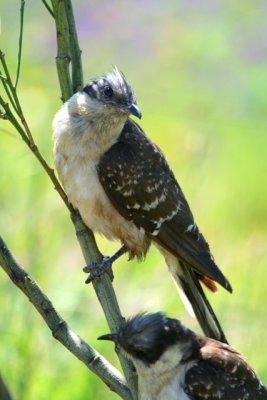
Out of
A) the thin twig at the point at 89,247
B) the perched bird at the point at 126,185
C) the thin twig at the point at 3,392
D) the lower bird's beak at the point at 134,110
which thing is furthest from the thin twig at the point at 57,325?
the lower bird's beak at the point at 134,110

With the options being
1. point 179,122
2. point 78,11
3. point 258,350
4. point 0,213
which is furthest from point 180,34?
point 258,350

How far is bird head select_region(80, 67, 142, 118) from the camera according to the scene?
4.76 metres

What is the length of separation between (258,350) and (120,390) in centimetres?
198

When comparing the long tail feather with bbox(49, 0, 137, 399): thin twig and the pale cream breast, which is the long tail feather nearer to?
the pale cream breast

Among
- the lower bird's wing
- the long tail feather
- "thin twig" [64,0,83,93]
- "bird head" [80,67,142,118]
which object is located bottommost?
the lower bird's wing

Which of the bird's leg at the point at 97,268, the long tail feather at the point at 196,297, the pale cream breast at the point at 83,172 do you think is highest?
the pale cream breast at the point at 83,172

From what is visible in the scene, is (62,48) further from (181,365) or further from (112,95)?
(181,365)

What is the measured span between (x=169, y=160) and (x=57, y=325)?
20.2ft

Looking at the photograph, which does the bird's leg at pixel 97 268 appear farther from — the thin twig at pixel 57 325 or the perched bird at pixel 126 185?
the thin twig at pixel 57 325

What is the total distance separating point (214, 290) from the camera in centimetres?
487

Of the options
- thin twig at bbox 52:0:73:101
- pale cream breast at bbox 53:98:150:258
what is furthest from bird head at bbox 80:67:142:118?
thin twig at bbox 52:0:73:101

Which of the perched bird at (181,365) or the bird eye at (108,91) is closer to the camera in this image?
the perched bird at (181,365)

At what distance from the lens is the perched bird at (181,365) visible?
13.4 feet

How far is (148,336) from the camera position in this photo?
412 cm
